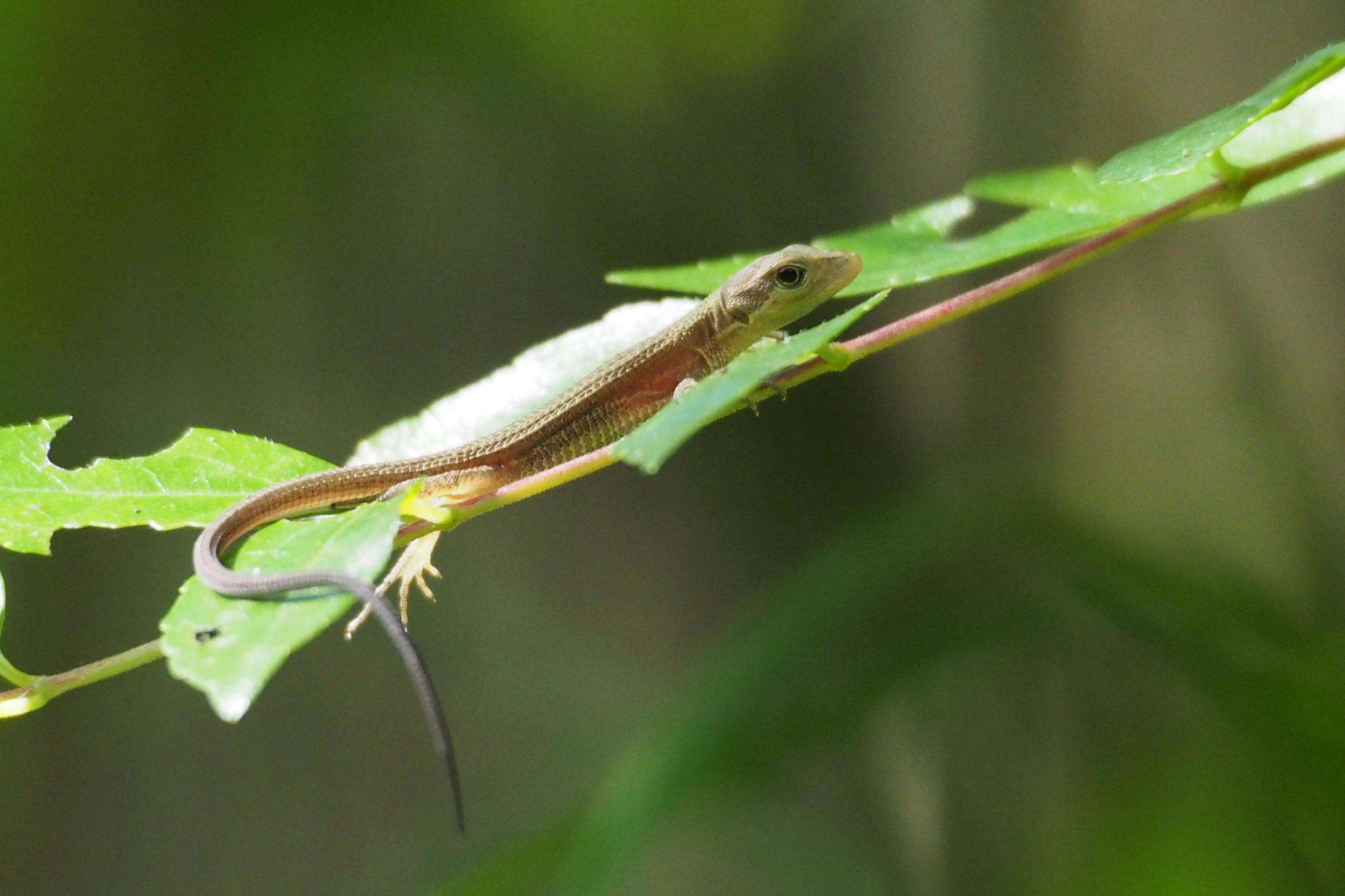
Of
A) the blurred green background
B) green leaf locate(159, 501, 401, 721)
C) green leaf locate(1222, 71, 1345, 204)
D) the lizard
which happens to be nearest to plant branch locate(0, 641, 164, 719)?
green leaf locate(159, 501, 401, 721)

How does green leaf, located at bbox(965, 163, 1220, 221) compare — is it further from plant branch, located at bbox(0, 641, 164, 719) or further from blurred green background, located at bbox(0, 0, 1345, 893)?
blurred green background, located at bbox(0, 0, 1345, 893)

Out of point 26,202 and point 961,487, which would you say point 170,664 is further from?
point 26,202

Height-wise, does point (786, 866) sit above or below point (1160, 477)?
below

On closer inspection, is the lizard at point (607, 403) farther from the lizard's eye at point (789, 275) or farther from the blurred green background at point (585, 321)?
the blurred green background at point (585, 321)

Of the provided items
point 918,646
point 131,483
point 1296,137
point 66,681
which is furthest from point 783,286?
point 918,646

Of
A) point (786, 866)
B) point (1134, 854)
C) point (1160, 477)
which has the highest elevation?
point (1160, 477)

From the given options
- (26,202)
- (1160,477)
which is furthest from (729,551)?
(26,202)
